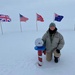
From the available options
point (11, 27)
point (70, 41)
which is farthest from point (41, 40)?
point (11, 27)

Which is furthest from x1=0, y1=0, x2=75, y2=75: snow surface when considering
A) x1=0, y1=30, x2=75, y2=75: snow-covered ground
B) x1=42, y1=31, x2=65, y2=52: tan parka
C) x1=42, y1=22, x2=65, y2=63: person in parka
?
x1=42, y1=31, x2=65, y2=52: tan parka

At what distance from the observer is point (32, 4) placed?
15.1 metres

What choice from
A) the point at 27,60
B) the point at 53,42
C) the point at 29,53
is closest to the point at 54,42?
the point at 53,42

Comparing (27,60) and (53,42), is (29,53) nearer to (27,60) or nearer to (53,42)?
(27,60)

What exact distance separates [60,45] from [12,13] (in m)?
8.90

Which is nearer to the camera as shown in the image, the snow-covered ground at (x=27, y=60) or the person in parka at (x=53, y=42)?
the snow-covered ground at (x=27, y=60)

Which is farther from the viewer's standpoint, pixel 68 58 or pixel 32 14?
pixel 32 14

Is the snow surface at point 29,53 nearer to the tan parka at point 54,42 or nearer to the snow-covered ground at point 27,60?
the snow-covered ground at point 27,60

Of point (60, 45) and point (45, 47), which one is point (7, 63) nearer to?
point (45, 47)

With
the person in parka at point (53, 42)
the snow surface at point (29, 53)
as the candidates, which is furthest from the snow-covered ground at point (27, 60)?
the person in parka at point (53, 42)

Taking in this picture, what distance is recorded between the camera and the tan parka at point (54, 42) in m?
4.54

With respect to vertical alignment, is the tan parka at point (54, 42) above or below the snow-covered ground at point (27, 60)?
above

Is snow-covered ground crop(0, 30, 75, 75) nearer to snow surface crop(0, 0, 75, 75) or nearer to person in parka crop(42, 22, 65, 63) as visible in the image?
snow surface crop(0, 0, 75, 75)

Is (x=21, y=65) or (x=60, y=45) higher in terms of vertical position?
(x=60, y=45)
